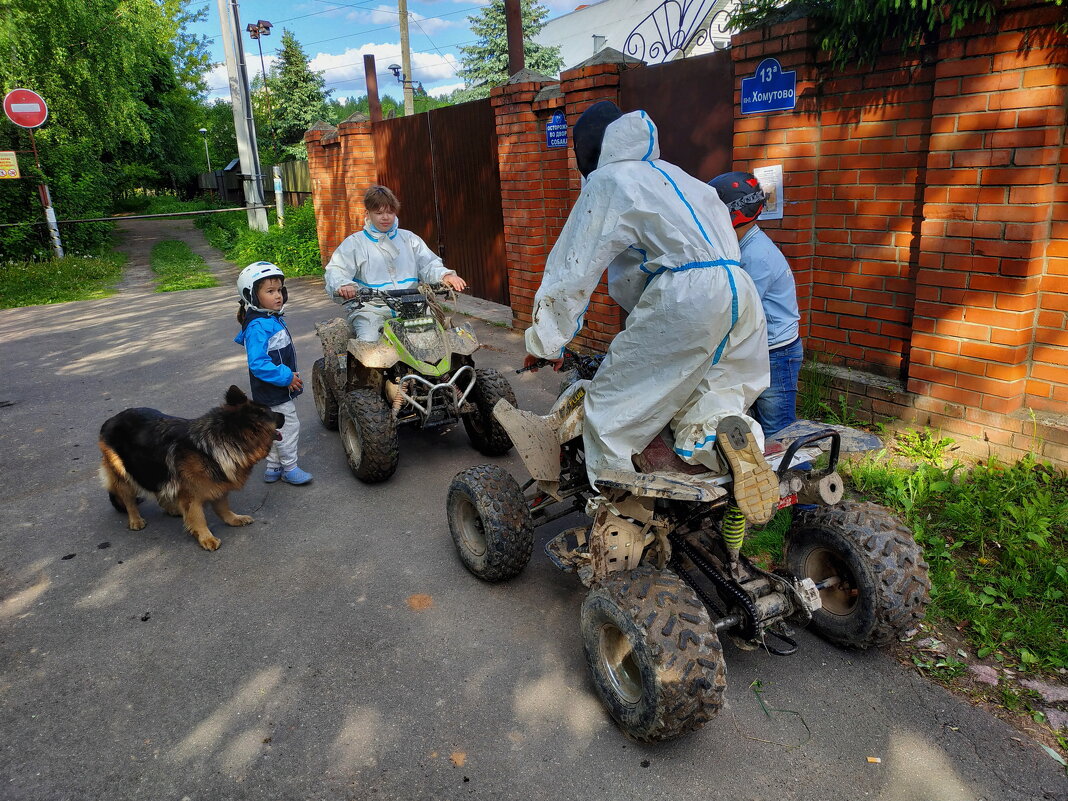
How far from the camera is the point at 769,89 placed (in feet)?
17.5

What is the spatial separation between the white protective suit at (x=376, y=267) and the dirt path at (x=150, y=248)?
10488 mm

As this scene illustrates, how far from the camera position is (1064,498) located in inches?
158

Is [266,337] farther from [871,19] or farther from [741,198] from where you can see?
[871,19]

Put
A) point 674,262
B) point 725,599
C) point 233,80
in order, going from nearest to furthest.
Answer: point 674,262 → point 725,599 → point 233,80

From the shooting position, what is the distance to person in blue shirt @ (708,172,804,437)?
3836mm

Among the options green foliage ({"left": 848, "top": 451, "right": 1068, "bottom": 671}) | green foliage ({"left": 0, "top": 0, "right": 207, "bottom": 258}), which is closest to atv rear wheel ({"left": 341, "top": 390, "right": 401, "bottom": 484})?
green foliage ({"left": 848, "top": 451, "right": 1068, "bottom": 671})

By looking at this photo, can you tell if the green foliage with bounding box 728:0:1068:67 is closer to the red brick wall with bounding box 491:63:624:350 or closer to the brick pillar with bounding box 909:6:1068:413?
the brick pillar with bounding box 909:6:1068:413

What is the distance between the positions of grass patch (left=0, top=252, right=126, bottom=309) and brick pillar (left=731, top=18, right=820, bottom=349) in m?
12.8

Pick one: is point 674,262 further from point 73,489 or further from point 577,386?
point 73,489

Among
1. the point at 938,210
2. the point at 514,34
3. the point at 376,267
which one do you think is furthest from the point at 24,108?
the point at 938,210

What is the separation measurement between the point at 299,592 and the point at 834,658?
271 cm

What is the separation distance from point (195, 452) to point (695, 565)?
294 cm

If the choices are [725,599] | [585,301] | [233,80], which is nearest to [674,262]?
[585,301]

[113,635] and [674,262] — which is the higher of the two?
[674,262]
